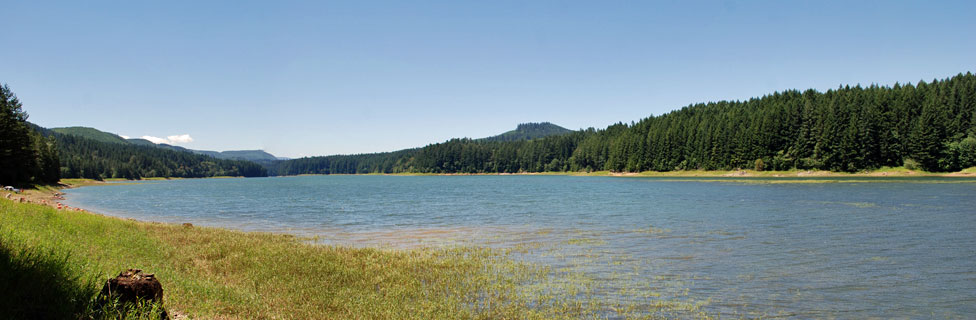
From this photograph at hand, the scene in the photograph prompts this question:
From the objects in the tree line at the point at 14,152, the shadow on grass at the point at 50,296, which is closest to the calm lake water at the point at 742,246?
the shadow on grass at the point at 50,296

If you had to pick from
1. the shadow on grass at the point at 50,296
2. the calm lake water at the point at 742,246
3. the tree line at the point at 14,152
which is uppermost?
the tree line at the point at 14,152

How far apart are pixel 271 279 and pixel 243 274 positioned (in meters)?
1.54

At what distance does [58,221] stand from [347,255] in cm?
1270

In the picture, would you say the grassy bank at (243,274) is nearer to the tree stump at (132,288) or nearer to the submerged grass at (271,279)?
the submerged grass at (271,279)

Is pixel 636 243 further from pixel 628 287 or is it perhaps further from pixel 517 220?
pixel 517 220

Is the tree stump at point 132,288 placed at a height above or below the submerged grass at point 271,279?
above

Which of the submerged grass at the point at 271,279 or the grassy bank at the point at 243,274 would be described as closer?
the submerged grass at the point at 271,279

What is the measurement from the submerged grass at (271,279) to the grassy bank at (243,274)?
39 millimetres

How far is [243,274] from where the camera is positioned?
630 inches

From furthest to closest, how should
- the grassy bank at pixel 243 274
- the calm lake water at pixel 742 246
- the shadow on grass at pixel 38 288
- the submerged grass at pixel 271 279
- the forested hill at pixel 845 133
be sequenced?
the forested hill at pixel 845 133 → the calm lake water at pixel 742 246 → the grassy bank at pixel 243 274 → the submerged grass at pixel 271 279 → the shadow on grass at pixel 38 288

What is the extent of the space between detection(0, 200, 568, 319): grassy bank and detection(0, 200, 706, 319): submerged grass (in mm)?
39

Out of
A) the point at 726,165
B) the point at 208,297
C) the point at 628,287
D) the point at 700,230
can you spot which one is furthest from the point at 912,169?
the point at 208,297

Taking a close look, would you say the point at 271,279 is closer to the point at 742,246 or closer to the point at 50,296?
the point at 50,296

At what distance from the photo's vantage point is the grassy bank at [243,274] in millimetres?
9336
